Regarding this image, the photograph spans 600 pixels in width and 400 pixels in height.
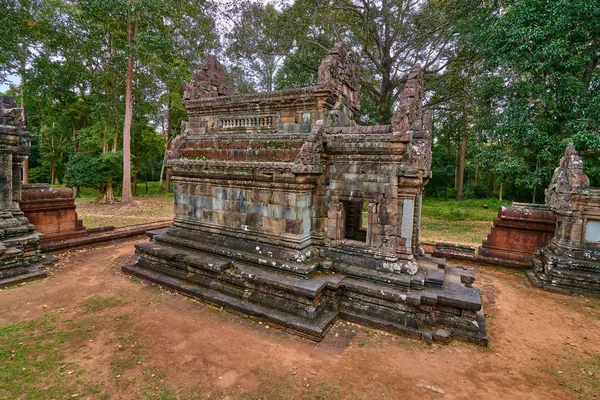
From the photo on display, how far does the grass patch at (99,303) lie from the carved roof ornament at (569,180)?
11547mm

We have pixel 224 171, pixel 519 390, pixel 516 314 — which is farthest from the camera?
pixel 224 171

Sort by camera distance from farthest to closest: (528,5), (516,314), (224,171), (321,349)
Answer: (528,5)
(224,171)
(516,314)
(321,349)

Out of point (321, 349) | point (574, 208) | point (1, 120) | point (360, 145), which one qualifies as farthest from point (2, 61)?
point (574, 208)

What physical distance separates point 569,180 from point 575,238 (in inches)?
62.8

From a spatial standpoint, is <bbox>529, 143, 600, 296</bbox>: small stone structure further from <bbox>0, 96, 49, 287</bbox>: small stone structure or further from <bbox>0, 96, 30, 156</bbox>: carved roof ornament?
<bbox>0, 96, 30, 156</bbox>: carved roof ornament

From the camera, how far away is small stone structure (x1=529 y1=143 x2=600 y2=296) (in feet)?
26.4

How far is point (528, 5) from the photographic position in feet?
37.0

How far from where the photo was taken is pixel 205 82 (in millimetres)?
9086

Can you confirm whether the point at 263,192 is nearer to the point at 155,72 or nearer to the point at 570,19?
the point at 570,19

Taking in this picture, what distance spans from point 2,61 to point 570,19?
1054 inches

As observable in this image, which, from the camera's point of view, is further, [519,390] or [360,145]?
[360,145]

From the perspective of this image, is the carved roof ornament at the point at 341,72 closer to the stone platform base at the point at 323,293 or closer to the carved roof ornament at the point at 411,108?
the carved roof ornament at the point at 411,108

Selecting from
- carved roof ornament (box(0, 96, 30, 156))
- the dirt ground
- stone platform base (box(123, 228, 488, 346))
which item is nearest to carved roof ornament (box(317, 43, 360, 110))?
stone platform base (box(123, 228, 488, 346))

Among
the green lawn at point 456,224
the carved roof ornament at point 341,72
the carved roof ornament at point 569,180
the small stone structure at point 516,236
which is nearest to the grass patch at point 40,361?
the carved roof ornament at point 341,72
